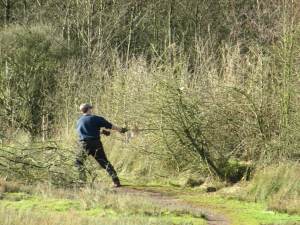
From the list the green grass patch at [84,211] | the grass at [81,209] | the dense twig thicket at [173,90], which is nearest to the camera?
the grass at [81,209]

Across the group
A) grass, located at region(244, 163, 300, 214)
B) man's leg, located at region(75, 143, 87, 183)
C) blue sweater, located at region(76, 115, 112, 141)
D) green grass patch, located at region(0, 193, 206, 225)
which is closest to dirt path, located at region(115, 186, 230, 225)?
green grass patch, located at region(0, 193, 206, 225)

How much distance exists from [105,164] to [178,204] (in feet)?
9.26

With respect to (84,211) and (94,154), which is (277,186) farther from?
(84,211)

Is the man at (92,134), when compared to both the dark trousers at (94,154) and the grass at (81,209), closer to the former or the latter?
the dark trousers at (94,154)

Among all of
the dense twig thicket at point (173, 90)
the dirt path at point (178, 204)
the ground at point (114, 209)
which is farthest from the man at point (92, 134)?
the dense twig thicket at point (173, 90)

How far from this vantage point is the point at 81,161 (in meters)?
15.4

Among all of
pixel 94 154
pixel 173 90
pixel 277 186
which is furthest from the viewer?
pixel 173 90

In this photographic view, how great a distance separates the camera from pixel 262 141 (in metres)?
16.2

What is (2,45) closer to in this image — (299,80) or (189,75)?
(189,75)

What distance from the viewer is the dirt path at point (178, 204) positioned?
12.1 m

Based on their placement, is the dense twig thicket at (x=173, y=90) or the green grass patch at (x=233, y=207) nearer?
the green grass patch at (x=233, y=207)

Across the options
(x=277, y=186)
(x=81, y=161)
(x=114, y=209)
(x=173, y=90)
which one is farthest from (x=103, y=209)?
(x=173, y=90)

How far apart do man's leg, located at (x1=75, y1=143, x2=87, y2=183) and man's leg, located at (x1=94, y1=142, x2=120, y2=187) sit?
1.29 feet

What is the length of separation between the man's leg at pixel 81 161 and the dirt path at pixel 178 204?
0.80 metres
